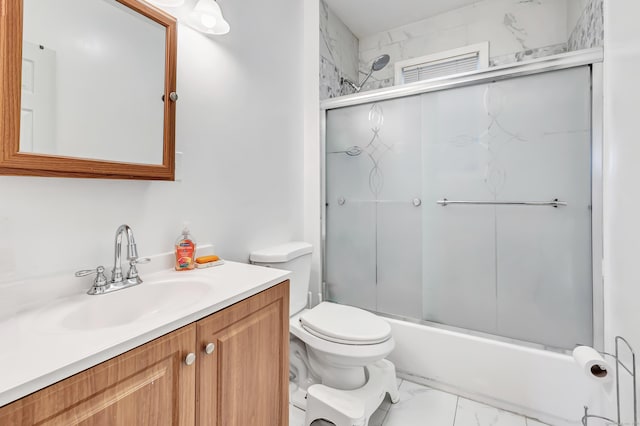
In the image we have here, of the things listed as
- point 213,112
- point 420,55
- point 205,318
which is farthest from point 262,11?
point 205,318

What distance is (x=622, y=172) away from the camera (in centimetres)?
108

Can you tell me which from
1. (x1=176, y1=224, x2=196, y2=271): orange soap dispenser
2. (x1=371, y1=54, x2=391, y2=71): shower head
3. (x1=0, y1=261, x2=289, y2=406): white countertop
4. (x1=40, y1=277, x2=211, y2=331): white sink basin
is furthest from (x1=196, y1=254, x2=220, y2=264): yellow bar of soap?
(x1=371, y1=54, x2=391, y2=71): shower head

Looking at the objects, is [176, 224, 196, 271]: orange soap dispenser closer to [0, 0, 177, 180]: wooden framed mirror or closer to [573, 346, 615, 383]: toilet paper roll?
[0, 0, 177, 180]: wooden framed mirror

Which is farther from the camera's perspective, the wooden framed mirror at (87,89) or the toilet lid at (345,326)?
the toilet lid at (345,326)

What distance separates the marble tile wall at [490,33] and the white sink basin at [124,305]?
236cm

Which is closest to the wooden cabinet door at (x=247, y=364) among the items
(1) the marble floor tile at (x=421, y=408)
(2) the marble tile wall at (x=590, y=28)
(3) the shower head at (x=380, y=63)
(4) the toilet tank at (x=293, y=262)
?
(4) the toilet tank at (x=293, y=262)

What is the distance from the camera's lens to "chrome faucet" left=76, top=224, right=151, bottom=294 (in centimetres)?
87

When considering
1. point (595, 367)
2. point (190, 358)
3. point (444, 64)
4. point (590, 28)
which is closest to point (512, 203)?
point (595, 367)

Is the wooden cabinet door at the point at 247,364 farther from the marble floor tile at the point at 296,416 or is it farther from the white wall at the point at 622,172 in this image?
the white wall at the point at 622,172

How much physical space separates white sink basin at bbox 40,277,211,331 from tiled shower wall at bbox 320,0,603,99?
1630 millimetres

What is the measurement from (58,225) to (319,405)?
122 cm

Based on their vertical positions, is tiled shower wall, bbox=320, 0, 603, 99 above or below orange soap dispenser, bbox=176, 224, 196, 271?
above

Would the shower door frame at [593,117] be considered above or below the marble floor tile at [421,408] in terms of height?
above

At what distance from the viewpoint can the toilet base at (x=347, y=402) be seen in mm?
1217
